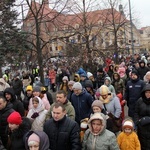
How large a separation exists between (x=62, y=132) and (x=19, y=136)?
62cm

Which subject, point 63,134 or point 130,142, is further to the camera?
point 130,142

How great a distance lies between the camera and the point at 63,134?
4395 mm

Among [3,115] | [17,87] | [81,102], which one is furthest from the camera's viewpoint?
[17,87]

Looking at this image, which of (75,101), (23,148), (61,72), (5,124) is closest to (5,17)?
(61,72)

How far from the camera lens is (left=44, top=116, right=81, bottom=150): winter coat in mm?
4402

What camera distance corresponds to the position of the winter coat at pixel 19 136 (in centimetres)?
436

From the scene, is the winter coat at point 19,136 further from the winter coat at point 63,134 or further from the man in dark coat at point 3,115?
the man in dark coat at point 3,115

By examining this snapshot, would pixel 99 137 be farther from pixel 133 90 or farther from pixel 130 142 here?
pixel 133 90

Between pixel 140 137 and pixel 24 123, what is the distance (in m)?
2.19

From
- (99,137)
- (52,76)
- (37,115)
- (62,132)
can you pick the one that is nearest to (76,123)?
(62,132)

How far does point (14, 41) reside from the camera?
1171 centimetres

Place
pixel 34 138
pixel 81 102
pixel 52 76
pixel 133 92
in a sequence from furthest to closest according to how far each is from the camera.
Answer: pixel 52 76 < pixel 133 92 < pixel 81 102 < pixel 34 138

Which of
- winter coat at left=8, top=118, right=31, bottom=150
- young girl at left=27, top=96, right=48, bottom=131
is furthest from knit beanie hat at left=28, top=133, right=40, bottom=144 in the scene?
young girl at left=27, top=96, right=48, bottom=131

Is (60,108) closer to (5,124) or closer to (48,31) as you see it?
(5,124)
